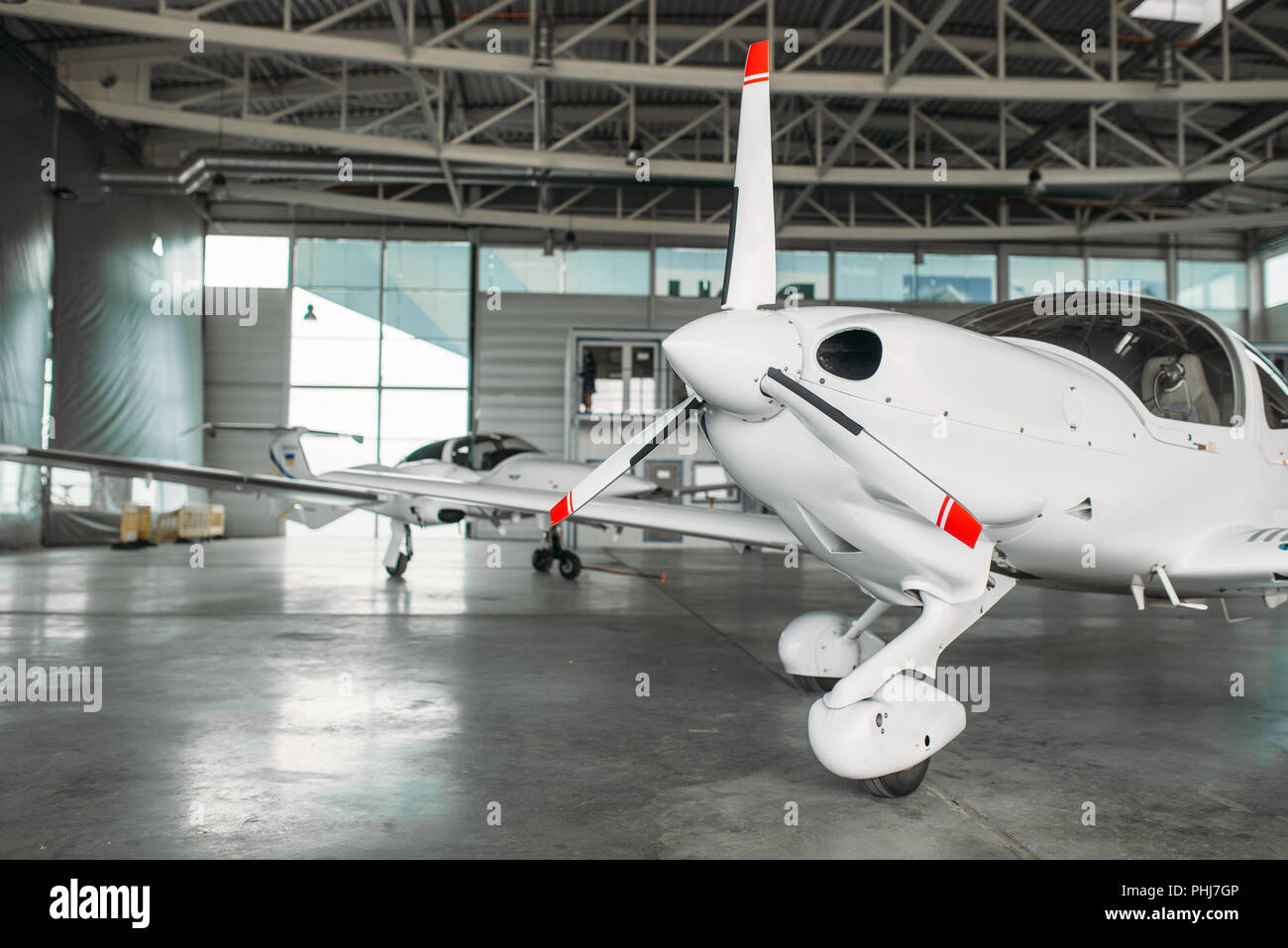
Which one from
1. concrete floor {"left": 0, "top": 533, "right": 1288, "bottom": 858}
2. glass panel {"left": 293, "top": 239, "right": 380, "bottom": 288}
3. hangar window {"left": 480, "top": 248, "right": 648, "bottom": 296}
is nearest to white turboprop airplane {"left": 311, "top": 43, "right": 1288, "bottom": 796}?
concrete floor {"left": 0, "top": 533, "right": 1288, "bottom": 858}

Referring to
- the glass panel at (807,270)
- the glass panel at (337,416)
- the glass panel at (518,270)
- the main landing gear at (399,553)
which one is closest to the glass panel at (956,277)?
the glass panel at (807,270)

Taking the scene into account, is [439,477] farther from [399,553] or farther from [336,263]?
[336,263]

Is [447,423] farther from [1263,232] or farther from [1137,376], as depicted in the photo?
[1263,232]

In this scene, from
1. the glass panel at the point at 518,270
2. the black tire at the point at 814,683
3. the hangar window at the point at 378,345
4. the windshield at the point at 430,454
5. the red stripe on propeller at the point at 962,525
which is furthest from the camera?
the glass panel at the point at 518,270

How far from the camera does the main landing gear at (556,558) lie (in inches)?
478

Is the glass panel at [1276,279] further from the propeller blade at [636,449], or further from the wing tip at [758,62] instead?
the propeller blade at [636,449]

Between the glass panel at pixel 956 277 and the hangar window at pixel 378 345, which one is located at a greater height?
the glass panel at pixel 956 277

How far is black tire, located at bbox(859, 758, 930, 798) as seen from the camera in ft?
9.82

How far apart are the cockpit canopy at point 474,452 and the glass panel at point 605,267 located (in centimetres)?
1327

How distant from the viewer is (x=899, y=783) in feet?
9.84

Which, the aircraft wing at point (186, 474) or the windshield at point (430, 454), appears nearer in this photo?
the aircraft wing at point (186, 474)

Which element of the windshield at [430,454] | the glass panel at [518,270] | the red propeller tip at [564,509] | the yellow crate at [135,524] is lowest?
the yellow crate at [135,524]

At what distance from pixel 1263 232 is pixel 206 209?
30.0 metres
